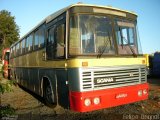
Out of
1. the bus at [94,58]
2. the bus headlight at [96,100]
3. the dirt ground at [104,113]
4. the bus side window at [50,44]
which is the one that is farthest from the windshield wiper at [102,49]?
the dirt ground at [104,113]

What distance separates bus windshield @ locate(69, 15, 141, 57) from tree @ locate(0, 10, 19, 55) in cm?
4620

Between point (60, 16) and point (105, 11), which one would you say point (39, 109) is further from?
point (105, 11)

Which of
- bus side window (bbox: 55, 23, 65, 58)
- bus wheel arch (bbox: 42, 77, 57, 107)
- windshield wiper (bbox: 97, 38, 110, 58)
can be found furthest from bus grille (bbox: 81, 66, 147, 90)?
bus wheel arch (bbox: 42, 77, 57, 107)

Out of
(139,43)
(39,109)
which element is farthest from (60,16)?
(39,109)

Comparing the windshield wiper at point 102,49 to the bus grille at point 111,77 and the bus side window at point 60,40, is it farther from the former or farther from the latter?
the bus side window at point 60,40

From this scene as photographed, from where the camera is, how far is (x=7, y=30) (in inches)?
2009

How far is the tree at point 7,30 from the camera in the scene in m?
50.8

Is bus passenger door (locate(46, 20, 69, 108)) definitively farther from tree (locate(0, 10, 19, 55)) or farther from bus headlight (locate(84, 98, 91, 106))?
tree (locate(0, 10, 19, 55))

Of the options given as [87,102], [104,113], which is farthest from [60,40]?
[104,113]

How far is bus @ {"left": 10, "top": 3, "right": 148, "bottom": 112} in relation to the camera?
6.04m

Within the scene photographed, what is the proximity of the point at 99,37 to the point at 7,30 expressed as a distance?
47.8 metres

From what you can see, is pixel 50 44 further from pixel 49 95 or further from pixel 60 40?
pixel 49 95

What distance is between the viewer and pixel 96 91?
611 centimetres

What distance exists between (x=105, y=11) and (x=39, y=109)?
14.0 feet
